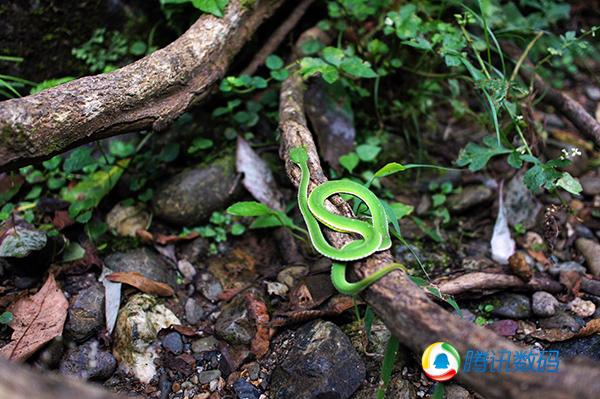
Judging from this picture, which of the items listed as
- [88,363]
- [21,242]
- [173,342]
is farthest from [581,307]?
[21,242]

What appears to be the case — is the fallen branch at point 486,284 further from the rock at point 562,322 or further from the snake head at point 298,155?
the snake head at point 298,155

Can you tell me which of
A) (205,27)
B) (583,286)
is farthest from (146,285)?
(583,286)

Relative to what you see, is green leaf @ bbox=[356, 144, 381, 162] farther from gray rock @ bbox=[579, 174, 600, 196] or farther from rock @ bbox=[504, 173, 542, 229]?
gray rock @ bbox=[579, 174, 600, 196]

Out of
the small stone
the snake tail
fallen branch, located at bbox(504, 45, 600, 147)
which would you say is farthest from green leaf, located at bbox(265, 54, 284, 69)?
the small stone

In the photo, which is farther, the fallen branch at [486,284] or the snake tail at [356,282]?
the fallen branch at [486,284]

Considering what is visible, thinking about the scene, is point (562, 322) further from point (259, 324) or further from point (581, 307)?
point (259, 324)

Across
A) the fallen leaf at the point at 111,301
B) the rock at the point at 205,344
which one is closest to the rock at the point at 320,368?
the rock at the point at 205,344
